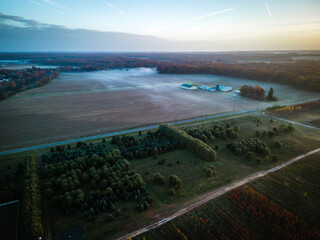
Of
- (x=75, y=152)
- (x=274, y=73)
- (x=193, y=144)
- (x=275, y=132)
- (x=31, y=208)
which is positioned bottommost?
(x=275, y=132)

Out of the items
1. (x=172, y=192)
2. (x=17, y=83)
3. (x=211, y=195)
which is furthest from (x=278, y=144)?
(x=17, y=83)

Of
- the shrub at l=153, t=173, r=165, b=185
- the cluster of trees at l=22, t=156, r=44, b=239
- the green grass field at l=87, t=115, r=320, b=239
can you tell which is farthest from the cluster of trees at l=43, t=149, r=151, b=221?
the shrub at l=153, t=173, r=165, b=185

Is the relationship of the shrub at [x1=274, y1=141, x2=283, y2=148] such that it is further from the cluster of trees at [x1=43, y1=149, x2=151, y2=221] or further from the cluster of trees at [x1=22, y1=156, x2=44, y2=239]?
the cluster of trees at [x1=22, y1=156, x2=44, y2=239]

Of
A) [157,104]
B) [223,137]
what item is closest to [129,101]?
[157,104]

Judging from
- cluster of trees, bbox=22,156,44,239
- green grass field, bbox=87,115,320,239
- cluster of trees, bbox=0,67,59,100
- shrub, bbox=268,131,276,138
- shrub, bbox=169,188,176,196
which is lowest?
green grass field, bbox=87,115,320,239

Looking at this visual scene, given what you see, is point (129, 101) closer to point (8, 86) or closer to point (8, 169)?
point (8, 169)

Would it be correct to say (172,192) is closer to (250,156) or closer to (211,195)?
(211,195)

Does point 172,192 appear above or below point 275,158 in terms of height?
below
